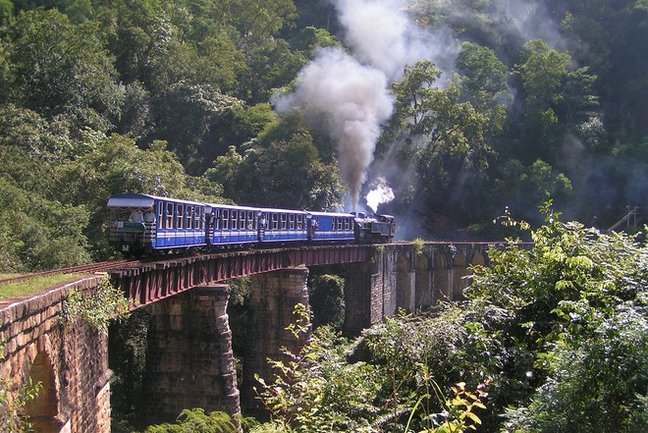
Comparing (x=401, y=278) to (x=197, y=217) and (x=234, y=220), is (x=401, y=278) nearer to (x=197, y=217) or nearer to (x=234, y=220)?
(x=234, y=220)

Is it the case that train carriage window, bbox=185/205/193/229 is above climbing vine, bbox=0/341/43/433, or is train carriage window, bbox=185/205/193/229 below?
above

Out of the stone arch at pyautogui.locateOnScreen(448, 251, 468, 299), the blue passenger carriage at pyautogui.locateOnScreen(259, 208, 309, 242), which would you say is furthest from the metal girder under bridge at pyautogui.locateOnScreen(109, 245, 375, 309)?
the stone arch at pyautogui.locateOnScreen(448, 251, 468, 299)

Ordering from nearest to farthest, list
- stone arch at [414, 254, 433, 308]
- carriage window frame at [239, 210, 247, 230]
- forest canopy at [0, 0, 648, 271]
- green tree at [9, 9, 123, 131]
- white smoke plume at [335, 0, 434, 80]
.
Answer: carriage window frame at [239, 210, 247, 230] → forest canopy at [0, 0, 648, 271] → green tree at [9, 9, 123, 131] → stone arch at [414, 254, 433, 308] → white smoke plume at [335, 0, 434, 80]

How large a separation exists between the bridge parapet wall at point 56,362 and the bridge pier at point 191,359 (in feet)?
26.6

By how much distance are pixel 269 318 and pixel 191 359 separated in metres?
7.39

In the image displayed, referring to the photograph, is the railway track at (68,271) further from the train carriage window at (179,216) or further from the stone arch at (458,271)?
the stone arch at (458,271)

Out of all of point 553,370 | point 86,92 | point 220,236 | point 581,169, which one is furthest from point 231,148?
point 553,370

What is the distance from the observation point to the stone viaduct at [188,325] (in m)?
11.0

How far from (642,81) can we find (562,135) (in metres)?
8.22

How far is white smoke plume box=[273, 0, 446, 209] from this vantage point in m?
48.2

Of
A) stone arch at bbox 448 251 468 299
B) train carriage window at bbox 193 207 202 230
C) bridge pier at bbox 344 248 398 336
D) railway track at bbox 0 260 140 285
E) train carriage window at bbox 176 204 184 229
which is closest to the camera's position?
railway track at bbox 0 260 140 285

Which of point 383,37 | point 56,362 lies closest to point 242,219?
point 56,362

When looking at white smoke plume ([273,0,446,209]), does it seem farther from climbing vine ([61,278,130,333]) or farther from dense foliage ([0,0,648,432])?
climbing vine ([61,278,130,333])

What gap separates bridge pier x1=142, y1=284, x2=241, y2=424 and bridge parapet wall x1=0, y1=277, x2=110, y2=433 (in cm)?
811
